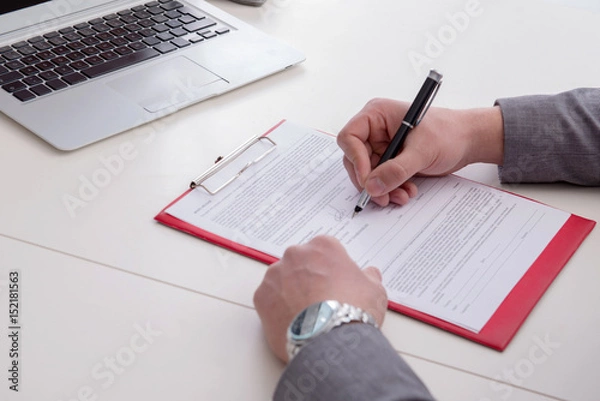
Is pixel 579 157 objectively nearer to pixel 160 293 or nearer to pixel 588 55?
pixel 588 55

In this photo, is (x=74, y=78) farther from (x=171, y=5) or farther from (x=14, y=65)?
(x=171, y=5)

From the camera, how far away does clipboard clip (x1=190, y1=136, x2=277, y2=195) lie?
1063 mm

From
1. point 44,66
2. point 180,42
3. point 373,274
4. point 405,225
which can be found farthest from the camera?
point 180,42

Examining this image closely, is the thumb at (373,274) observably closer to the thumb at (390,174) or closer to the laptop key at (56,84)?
the thumb at (390,174)

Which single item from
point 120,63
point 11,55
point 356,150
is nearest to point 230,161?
point 356,150

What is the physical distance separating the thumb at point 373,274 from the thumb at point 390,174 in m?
0.14

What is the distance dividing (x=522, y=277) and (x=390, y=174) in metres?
0.20

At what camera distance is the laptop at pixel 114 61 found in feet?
3.84

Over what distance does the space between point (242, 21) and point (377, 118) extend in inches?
16.6

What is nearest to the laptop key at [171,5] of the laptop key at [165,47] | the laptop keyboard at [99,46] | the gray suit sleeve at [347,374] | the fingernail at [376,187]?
the laptop keyboard at [99,46]

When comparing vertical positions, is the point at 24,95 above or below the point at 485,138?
below

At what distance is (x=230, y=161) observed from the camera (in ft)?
3.65

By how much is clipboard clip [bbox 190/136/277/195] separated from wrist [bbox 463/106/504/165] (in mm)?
263

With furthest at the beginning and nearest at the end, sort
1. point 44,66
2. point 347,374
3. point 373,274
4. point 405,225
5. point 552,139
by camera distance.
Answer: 1. point 44,66
2. point 552,139
3. point 405,225
4. point 373,274
5. point 347,374
